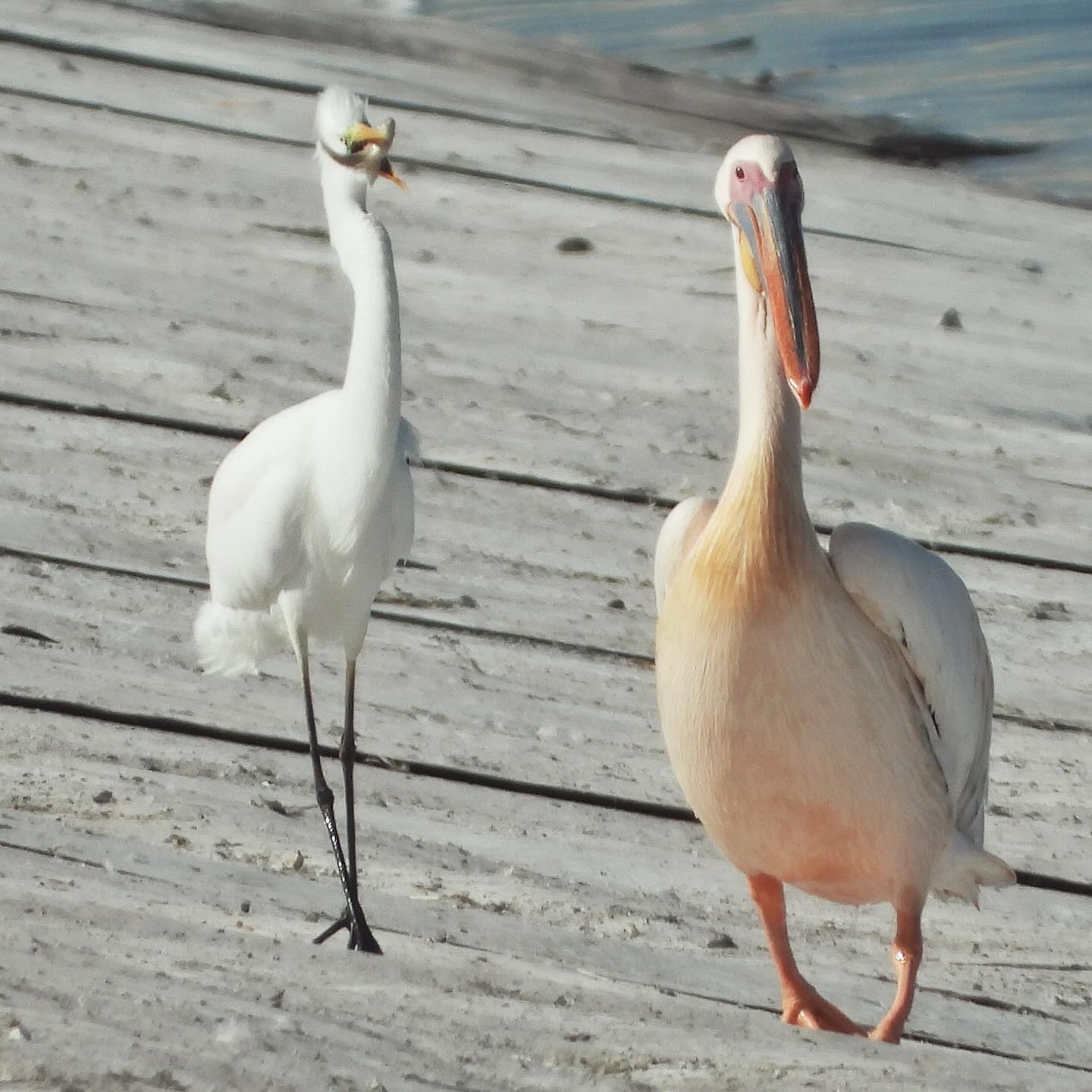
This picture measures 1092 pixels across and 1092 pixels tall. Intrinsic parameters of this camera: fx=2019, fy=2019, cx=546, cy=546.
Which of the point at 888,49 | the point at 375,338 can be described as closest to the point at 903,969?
the point at 375,338

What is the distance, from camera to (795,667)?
2.69 meters

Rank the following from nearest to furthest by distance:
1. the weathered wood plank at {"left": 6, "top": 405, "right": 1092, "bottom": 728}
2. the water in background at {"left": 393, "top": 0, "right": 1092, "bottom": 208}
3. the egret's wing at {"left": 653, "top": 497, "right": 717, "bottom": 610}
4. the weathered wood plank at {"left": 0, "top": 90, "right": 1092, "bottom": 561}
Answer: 1. the egret's wing at {"left": 653, "top": 497, "right": 717, "bottom": 610}
2. the weathered wood plank at {"left": 6, "top": 405, "right": 1092, "bottom": 728}
3. the weathered wood plank at {"left": 0, "top": 90, "right": 1092, "bottom": 561}
4. the water in background at {"left": 393, "top": 0, "right": 1092, "bottom": 208}

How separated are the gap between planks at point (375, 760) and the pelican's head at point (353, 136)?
944 mm

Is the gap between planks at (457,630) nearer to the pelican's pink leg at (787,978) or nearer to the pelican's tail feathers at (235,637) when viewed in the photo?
the pelican's tail feathers at (235,637)

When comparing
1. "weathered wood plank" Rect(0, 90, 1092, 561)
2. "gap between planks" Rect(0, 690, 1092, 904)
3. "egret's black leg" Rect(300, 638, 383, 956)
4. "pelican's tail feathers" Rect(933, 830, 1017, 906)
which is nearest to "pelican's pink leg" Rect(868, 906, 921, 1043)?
"pelican's tail feathers" Rect(933, 830, 1017, 906)

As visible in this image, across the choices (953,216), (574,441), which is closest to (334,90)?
(574,441)

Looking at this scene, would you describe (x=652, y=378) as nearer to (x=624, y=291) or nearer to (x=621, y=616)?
(x=624, y=291)

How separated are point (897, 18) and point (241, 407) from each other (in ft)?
18.8

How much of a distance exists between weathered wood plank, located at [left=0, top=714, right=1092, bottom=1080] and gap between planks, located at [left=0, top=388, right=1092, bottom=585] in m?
Answer: 1.00

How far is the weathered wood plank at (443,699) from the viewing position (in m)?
3.31

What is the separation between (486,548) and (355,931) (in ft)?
4.18

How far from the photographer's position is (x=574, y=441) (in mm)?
4348

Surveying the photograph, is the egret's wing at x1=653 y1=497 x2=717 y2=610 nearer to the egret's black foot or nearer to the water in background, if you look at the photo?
the egret's black foot

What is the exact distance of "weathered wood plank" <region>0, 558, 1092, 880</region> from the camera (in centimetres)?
331
